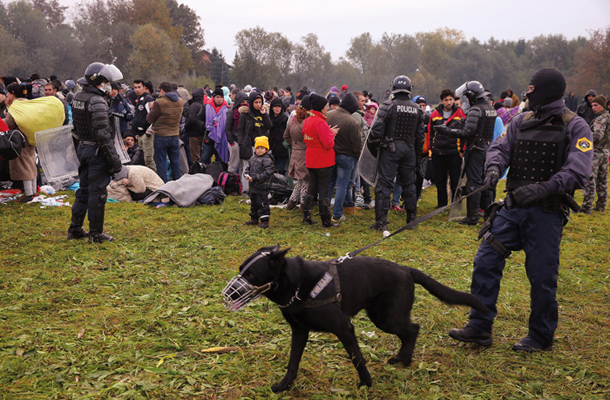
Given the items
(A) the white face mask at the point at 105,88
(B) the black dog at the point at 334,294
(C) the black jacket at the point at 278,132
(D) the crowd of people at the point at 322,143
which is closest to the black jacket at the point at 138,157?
(D) the crowd of people at the point at 322,143

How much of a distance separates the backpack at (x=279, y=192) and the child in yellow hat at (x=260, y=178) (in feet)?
6.27

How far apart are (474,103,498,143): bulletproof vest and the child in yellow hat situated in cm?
389

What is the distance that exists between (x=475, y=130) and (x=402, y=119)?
1499 mm

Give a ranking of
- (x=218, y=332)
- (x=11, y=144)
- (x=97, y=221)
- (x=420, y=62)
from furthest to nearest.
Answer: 1. (x=420, y=62)
2. (x=11, y=144)
3. (x=97, y=221)
4. (x=218, y=332)

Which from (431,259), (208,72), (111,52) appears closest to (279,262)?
(431,259)

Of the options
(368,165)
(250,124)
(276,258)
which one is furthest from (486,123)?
(276,258)

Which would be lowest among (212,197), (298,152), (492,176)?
(212,197)

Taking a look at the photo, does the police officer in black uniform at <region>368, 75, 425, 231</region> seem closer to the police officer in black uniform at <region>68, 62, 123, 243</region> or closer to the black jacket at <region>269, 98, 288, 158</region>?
the black jacket at <region>269, 98, 288, 158</region>

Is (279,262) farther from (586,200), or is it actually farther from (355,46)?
(355,46)

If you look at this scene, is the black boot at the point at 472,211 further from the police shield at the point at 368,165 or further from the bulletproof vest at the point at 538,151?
the bulletproof vest at the point at 538,151

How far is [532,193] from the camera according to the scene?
12.5ft

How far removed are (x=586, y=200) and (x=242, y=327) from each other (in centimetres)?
898

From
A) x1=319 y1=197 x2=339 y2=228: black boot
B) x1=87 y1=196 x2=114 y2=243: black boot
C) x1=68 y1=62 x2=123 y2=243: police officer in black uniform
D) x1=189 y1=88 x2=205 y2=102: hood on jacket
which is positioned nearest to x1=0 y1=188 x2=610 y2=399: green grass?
x1=87 y1=196 x2=114 y2=243: black boot

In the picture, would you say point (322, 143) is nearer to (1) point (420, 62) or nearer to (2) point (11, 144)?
(2) point (11, 144)
